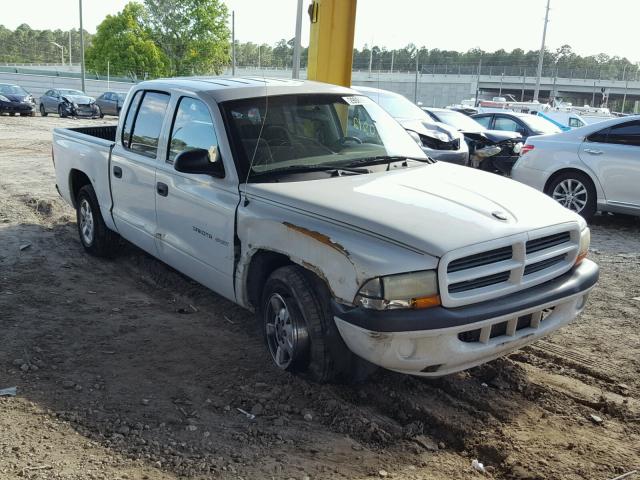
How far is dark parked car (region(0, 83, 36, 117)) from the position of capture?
29.5 m

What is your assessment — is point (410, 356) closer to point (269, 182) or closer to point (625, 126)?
point (269, 182)

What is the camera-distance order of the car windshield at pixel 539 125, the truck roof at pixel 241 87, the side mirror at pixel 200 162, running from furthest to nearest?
the car windshield at pixel 539 125, the truck roof at pixel 241 87, the side mirror at pixel 200 162

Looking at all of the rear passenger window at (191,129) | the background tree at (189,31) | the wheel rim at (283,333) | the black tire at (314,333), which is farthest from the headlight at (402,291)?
the background tree at (189,31)

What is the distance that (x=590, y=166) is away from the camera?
8.79 meters

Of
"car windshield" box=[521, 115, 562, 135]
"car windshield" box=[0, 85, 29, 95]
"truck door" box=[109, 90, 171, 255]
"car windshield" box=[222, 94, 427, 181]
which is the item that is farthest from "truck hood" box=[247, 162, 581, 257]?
"car windshield" box=[0, 85, 29, 95]

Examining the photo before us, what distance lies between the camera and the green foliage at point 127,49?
6969 centimetres

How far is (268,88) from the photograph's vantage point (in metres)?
4.96

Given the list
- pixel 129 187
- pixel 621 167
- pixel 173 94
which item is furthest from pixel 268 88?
pixel 621 167

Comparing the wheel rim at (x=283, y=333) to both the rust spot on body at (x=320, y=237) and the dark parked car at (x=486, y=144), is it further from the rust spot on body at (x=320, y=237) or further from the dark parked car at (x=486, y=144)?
the dark parked car at (x=486, y=144)

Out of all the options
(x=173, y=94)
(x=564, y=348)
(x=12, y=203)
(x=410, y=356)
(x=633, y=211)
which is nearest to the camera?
(x=410, y=356)

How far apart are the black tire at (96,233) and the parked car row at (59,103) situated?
Result: 24960 millimetres

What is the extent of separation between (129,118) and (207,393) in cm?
307

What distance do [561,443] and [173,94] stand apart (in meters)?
3.86

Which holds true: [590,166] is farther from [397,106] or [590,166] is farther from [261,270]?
[261,270]
